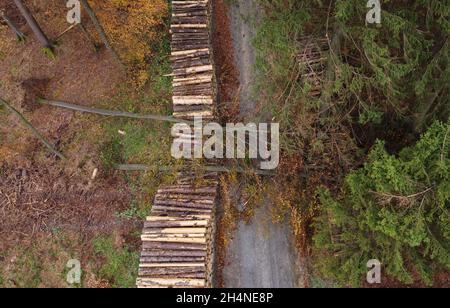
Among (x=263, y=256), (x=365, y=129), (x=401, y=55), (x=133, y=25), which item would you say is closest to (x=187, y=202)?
(x=263, y=256)

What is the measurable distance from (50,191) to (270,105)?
9624mm

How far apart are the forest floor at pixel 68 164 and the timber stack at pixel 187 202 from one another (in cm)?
149

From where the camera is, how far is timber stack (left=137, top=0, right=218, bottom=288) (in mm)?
15078

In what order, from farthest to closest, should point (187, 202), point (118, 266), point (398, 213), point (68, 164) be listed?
point (68, 164), point (118, 266), point (187, 202), point (398, 213)

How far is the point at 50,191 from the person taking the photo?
18.1m

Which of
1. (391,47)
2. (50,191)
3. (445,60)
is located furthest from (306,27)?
(50,191)

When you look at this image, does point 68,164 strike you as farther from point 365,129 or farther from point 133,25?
point 365,129

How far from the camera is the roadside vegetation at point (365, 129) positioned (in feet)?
39.3

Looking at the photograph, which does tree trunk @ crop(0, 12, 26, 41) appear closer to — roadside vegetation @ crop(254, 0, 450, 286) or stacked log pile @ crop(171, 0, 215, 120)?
stacked log pile @ crop(171, 0, 215, 120)

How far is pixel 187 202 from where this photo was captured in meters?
16.2

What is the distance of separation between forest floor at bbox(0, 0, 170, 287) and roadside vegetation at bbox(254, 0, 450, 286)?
618cm

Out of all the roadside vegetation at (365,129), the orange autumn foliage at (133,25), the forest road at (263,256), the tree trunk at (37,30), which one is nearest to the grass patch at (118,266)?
the forest road at (263,256)

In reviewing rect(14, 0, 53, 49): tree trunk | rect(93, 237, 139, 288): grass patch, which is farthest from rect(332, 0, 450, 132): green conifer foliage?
rect(14, 0, 53, 49): tree trunk

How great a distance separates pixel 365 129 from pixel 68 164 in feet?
39.1
